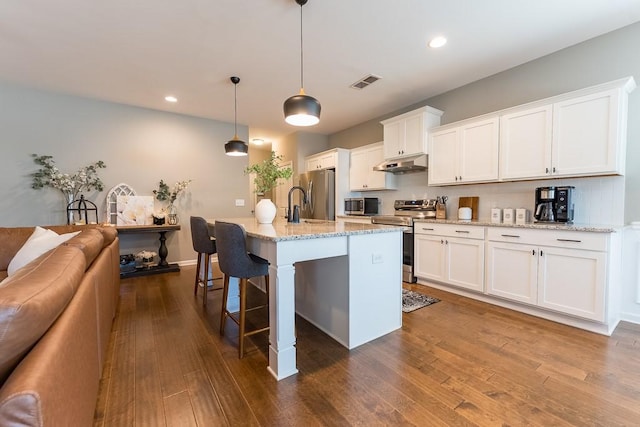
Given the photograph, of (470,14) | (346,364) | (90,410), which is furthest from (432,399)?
(470,14)

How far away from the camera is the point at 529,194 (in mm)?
3127

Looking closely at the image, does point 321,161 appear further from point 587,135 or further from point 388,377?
point 388,377

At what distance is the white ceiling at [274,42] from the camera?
229 cm

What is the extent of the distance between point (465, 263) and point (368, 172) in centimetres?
239

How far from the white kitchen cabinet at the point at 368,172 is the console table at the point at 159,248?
322 cm

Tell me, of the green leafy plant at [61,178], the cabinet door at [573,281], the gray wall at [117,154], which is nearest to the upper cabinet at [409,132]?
the cabinet door at [573,281]

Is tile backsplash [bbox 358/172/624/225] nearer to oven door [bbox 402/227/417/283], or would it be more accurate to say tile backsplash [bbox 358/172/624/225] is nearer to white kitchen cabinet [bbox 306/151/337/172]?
oven door [bbox 402/227/417/283]

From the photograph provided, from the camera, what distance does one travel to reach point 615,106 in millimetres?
2363

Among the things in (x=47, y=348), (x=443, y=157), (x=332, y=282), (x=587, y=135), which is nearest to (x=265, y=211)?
(x=332, y=282)

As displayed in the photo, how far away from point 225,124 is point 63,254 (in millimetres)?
4574

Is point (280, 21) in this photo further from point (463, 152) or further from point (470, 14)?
point (463, 152)

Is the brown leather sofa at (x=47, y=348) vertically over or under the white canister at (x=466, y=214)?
under

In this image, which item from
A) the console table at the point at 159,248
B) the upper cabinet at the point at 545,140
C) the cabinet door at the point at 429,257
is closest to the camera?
the upper cabinet at the point at 545,140

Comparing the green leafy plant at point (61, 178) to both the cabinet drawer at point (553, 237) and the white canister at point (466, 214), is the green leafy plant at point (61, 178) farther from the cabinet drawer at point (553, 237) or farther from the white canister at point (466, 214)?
the cabinet drawer at point (553, 237)
